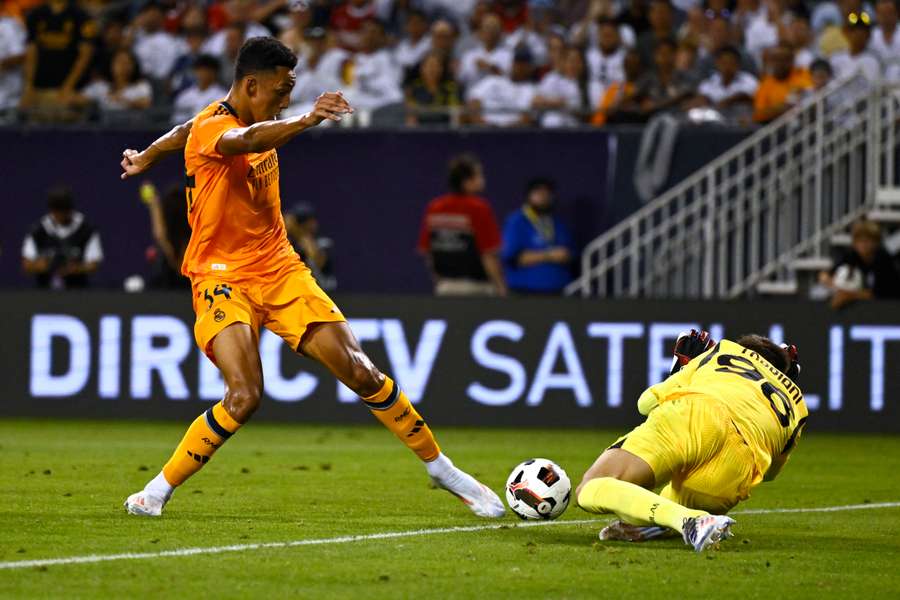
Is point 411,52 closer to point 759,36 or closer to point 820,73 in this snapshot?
point 759,36

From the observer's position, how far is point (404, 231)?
19297 millimetres

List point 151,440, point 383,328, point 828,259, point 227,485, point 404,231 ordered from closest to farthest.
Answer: point 227,485
point 151,440
point 383,328
point 828,259
point 404,231

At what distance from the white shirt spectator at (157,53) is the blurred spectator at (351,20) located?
6.56 ft

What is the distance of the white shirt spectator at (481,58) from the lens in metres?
20.0

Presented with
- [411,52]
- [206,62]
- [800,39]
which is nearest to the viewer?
[800,39]

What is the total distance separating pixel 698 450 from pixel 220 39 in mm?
Answer: 14685

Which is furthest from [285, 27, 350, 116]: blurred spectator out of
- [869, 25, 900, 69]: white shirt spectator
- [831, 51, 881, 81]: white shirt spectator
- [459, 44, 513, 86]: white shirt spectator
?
[869, 25, 900, 69]: white shirt spectator

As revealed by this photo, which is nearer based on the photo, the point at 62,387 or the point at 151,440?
the point at 151,440

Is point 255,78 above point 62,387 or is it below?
above

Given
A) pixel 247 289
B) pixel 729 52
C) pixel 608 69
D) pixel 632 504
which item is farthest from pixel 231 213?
pixel 608 69

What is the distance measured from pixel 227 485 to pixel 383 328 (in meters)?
5.85

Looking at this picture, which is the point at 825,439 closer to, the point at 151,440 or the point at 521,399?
the point at 521,399

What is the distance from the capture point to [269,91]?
8688 millimetres

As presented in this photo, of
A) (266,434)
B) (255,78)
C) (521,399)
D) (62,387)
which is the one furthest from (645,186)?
(255,78)
